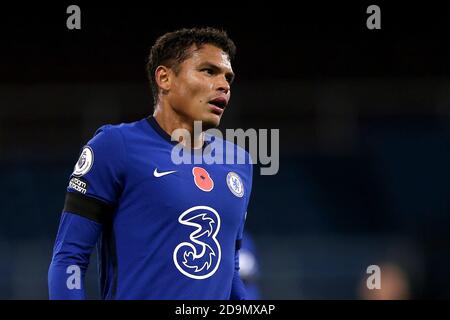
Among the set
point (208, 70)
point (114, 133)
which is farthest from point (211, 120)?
point (114, 133)

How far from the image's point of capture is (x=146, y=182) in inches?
133

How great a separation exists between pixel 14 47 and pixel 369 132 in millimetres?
5716

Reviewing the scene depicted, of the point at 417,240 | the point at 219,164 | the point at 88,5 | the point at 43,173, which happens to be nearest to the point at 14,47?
the point at 88,5

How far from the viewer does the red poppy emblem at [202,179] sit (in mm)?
A: 3504

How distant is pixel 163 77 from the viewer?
3830mm

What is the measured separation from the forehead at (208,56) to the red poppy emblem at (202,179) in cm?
50

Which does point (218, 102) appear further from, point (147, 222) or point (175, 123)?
point (147, 222)

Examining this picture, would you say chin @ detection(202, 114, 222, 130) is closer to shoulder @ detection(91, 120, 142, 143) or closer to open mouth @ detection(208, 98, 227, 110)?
open mouth @ detection(208, 98, 227, 110)

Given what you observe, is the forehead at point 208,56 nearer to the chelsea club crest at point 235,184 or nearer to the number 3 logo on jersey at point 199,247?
the chelsea club crest at point 235,184

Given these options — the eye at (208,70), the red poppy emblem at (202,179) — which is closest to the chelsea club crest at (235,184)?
the red poppy emblem at (202,179)

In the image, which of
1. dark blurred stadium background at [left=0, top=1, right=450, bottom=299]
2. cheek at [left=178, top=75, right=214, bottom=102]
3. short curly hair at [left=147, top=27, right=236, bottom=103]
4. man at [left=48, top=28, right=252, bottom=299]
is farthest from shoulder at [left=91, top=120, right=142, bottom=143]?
dark blurred stadium background at [left=0, top=1, right=450, bottom=299]

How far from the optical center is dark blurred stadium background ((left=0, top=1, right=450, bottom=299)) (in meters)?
9.95

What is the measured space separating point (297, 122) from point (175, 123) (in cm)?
781
